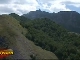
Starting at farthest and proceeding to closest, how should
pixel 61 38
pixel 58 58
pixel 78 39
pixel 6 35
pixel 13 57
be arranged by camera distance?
pixel 61 38, pixel 78 39, pixel 58 58, pixel 6 35, pixel 13 57

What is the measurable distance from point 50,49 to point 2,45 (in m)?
40.8

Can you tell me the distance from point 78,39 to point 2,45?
69114 millimetres

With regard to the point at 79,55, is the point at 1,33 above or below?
above

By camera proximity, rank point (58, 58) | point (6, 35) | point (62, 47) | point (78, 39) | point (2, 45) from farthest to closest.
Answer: point (78, 39), point (62, 47), point (58, 58), point (6, 35), point (2, 45)

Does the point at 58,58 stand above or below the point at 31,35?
below

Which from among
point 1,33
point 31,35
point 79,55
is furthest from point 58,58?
point 1,33

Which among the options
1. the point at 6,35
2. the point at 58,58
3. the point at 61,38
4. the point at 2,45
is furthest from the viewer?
the point at 61,38

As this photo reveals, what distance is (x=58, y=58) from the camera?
140 meters

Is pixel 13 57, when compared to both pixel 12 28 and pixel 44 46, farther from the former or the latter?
pixel 44 46

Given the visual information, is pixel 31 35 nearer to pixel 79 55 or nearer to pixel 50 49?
pixel 50 49

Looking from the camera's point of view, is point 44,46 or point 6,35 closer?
point 6,35

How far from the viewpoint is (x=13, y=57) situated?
112 meters

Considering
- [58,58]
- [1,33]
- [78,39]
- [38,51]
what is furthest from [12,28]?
[78,39]

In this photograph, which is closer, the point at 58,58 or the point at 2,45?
the point at 2,45
